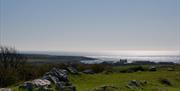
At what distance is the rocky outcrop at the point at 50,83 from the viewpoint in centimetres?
2494

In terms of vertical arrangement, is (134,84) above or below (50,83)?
below

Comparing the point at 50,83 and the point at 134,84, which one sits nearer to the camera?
the point at 50,83

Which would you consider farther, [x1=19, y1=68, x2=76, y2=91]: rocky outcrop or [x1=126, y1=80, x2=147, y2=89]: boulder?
[x1=126, y1=80, x2=147, y2=89]: boulder

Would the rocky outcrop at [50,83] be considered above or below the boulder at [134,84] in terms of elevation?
above

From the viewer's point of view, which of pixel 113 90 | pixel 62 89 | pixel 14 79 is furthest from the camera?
pixel 14 79

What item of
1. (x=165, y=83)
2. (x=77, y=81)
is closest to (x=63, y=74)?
(x=77, y=81)

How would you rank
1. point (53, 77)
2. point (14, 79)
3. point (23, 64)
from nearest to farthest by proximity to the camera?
point (53, 77) < point (14, 79) < point (23, 64)

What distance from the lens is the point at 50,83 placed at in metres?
31.5

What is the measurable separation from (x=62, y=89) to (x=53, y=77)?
9875 mm

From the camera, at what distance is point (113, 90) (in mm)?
28141

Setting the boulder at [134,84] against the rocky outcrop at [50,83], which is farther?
the boulder at [134,84]

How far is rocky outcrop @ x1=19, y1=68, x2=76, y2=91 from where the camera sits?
24.9 meters

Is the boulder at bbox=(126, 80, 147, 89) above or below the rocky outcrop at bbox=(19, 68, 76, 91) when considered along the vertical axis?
below

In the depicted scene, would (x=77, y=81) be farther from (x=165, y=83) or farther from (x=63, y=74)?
(x=165, y=83)
